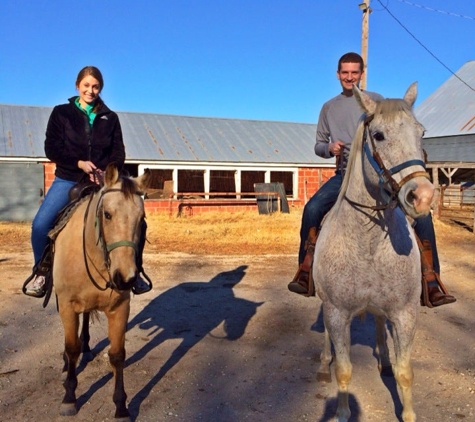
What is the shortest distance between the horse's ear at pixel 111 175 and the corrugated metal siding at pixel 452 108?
2708 centimetres

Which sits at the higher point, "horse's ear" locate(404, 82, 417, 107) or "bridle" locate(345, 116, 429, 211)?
"horse's ear" locate(404, 82, 417, 107)

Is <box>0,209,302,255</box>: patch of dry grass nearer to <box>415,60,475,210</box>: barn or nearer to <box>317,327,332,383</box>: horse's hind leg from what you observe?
<box>317,327,332,383</box>: horse's hind leg

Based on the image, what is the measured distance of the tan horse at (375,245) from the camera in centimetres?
294

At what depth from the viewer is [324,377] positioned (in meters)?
4.77

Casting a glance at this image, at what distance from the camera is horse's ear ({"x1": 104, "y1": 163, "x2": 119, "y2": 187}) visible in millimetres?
3645

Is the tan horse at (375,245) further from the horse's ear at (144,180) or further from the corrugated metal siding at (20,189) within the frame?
the corrugated metal siding at (20,189)

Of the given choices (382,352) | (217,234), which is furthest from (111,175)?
(217,234)

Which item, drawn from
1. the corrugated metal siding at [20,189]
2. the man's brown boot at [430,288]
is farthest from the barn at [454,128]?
the man's brown boot at [430,288]

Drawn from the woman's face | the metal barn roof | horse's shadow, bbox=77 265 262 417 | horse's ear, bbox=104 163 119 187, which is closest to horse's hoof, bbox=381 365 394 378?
horse's shadow, bbox=77 265 262 417

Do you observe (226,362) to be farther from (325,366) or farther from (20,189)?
(20,189)

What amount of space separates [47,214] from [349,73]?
3.18m

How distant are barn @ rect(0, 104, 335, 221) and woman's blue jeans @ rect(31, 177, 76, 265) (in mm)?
16316

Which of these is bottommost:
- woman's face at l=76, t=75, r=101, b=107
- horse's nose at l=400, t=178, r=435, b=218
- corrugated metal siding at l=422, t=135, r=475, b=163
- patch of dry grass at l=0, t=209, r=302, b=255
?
patch of dry grass at l=0, t=209, r=302, b=255

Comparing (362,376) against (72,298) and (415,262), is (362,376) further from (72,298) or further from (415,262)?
(72,298)
